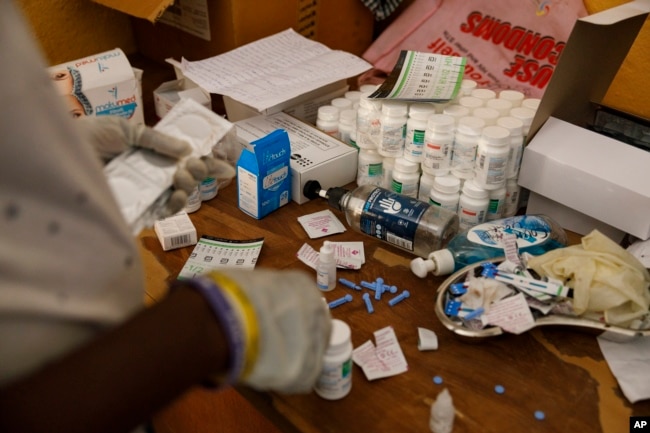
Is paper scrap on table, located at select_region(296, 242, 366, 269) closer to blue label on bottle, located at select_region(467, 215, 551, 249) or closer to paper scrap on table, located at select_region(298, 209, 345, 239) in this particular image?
paper scrap on table, located at select_region(298, 209, 345, 239)

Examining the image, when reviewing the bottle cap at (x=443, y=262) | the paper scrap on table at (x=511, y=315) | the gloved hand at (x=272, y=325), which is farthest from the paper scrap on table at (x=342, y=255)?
the gloved hand at (x=272, y=325)

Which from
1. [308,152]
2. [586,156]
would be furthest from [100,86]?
[586,156]

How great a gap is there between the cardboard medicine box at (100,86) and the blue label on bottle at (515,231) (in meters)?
0.69

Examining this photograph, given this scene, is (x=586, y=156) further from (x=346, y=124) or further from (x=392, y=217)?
(x=346, y=124)

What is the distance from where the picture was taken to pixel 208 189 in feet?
3.32

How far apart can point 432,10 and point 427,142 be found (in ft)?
1.61

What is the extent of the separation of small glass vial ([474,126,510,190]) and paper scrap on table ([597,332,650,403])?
275 mm

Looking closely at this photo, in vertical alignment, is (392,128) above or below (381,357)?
above

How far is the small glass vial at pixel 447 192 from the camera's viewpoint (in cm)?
92

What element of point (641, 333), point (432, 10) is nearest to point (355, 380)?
point (641, 333)

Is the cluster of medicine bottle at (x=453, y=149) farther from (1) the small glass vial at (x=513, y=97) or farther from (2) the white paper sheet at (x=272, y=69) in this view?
(2) the white paper sheet at (x=272, y=69)

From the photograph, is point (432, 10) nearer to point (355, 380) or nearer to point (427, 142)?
point (427, 142)

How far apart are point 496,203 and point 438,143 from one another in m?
0.14
